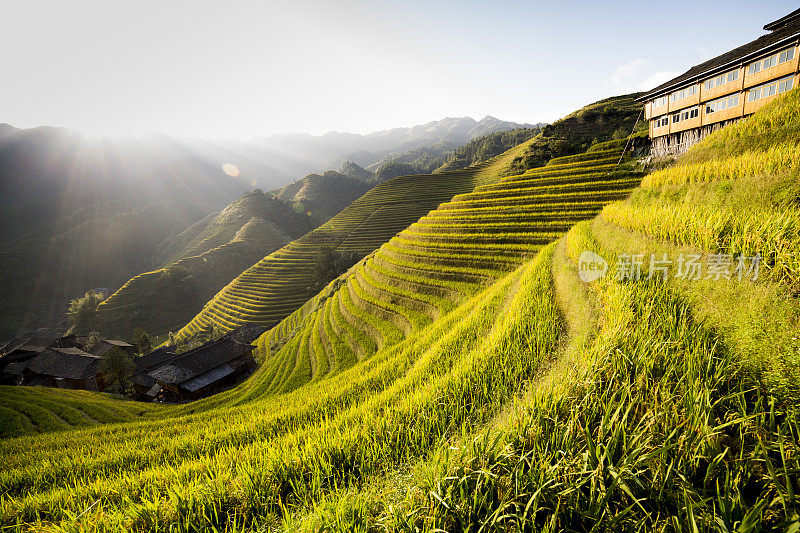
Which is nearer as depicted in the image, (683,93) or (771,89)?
(771,89)

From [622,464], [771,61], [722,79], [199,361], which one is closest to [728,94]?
[722,79]

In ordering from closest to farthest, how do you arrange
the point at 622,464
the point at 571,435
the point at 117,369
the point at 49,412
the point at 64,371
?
1. the point at 622,464
2. the point at 571,435
3. the point at 49,412
4. the point at 117,369
5. the point at 64,371

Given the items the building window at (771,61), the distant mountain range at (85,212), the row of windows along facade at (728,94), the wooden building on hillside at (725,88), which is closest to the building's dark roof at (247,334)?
Answer: the distant mountain range at (85,212)

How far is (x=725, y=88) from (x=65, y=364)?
68.7 metres

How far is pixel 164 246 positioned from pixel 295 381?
135 meters

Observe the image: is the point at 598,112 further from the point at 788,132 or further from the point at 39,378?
the point at 39,378

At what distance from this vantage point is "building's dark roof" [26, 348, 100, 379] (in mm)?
34375

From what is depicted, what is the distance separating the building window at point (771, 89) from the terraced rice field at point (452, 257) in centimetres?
608

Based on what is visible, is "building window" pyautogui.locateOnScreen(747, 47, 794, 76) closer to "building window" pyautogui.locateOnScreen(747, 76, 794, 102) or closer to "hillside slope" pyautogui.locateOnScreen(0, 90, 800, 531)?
"building window" pyautogui.locateOnScreen(747, 76, 794, 102)

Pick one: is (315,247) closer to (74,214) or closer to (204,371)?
(204,371)

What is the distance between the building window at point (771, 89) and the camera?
1467cm

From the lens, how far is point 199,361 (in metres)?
30.3

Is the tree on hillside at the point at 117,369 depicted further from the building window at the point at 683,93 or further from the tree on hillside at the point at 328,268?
the building window at the point at 683,93

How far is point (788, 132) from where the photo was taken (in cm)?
680
